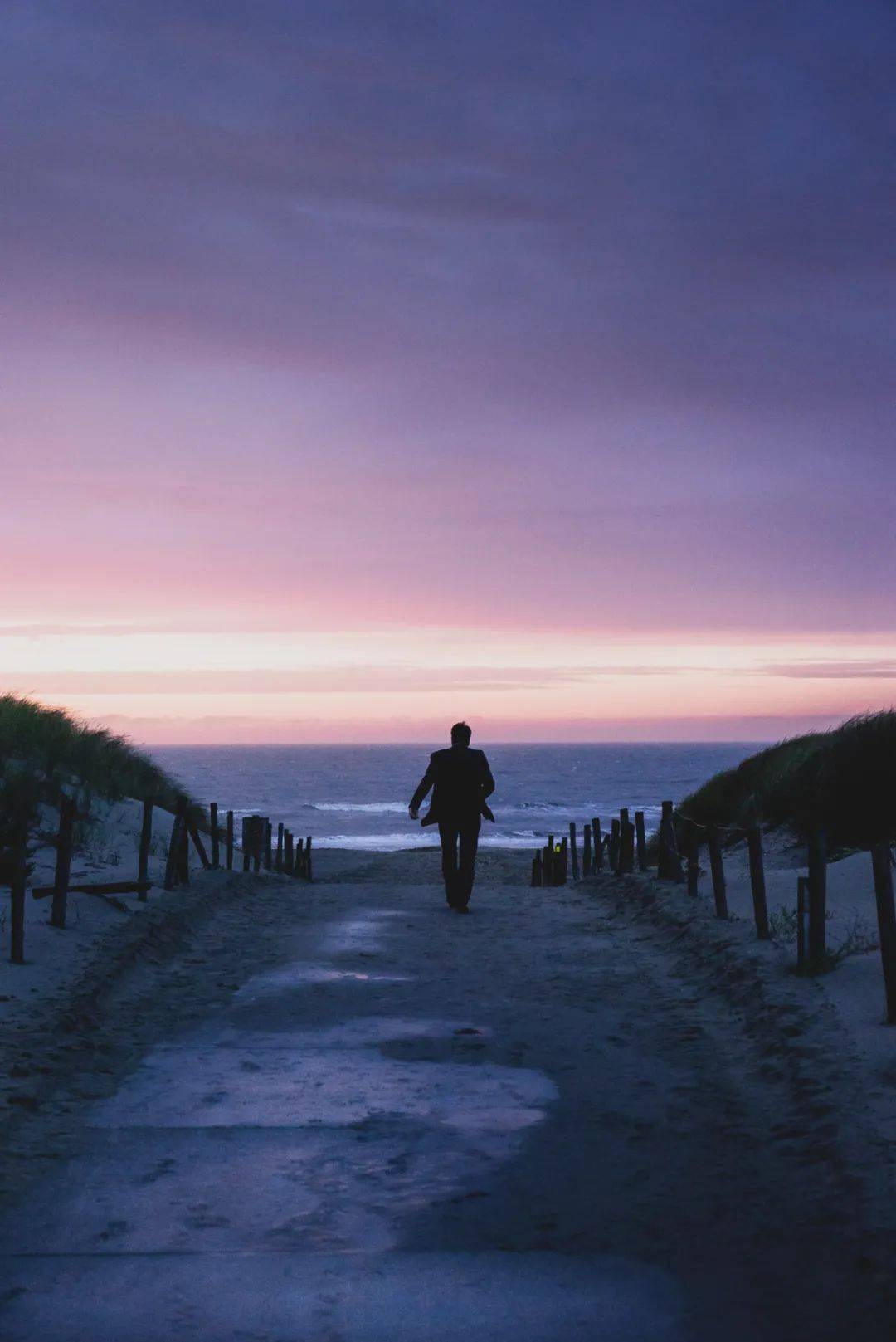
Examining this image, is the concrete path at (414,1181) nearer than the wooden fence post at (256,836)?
Yes

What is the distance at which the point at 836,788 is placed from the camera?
19750 millimetres

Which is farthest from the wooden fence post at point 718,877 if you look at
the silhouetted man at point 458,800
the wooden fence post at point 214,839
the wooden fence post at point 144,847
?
the wooden fence post at point 214,839

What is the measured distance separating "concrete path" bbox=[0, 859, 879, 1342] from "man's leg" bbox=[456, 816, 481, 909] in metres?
5.63

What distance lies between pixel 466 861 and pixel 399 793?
356ft

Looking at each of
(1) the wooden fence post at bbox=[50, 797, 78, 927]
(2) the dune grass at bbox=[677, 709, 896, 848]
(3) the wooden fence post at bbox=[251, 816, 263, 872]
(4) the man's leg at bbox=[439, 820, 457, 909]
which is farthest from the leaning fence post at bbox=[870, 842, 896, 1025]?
(3) the wooden fence post at bbox=[251, 816, 263, 872]

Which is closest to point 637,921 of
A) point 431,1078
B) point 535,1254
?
point 431,1078

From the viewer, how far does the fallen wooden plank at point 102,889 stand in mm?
12695

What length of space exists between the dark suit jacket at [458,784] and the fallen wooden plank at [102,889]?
3.44 meters

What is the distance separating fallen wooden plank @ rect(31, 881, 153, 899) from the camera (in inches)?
500

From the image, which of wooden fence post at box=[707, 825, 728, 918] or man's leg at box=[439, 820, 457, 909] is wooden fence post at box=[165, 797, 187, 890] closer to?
man's leg at box=[439, 820, 457, 909]

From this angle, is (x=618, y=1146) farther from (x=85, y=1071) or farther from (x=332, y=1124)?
(x=85, y=1071)

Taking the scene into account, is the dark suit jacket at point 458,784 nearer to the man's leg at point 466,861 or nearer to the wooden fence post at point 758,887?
the man's leg at point 466,861

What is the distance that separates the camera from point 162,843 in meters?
22.9

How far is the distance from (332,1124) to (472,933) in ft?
23.3
